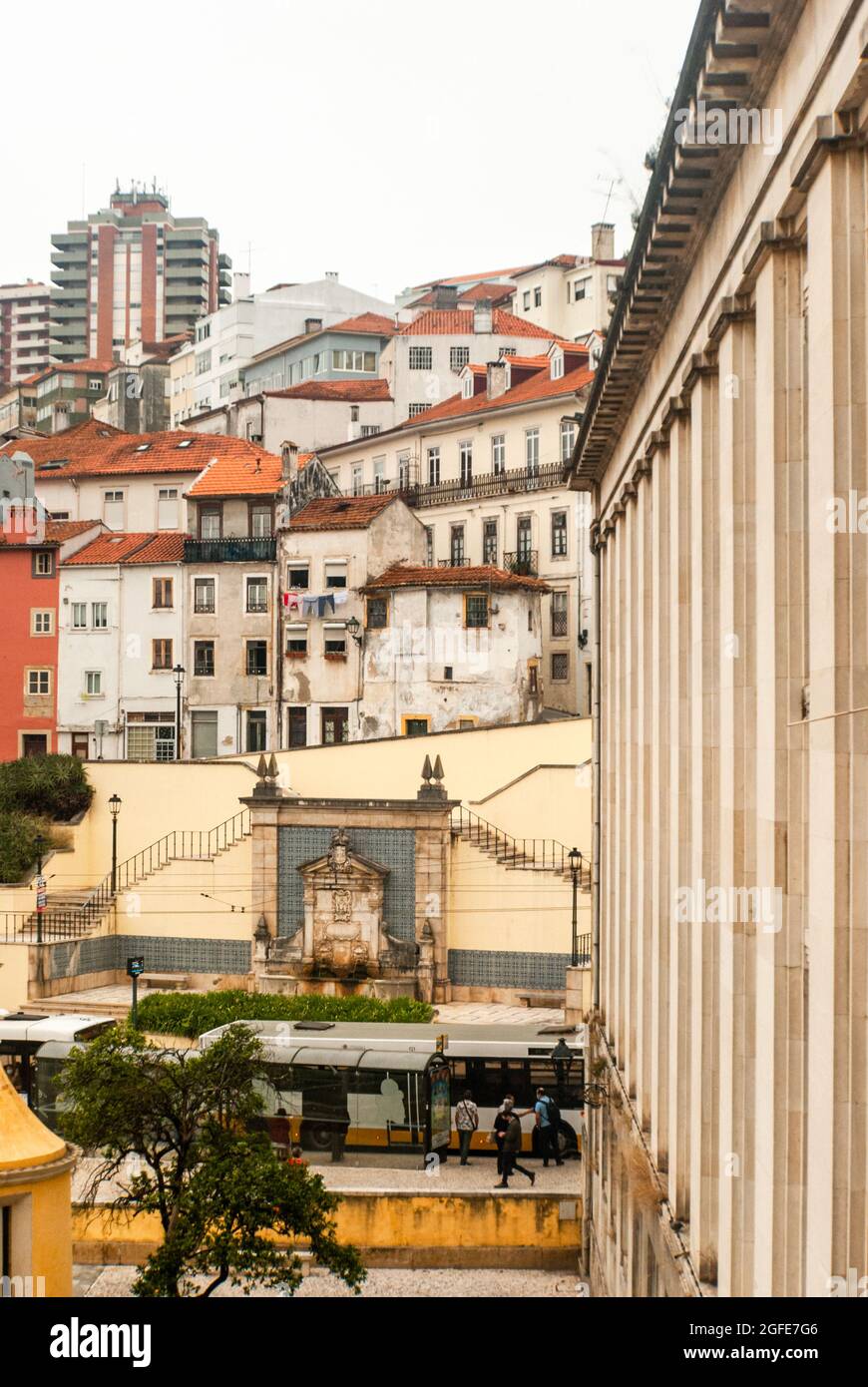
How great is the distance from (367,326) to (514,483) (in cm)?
2629

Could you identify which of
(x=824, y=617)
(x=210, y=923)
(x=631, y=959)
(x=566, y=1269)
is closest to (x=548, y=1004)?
(x=210, y=923)

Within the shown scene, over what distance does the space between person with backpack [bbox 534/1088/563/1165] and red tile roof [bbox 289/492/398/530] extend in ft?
97.5

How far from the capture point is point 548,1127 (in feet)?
94.2

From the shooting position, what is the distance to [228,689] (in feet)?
189

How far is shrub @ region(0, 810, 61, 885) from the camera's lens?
150 ft

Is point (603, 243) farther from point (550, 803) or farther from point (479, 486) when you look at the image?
point (550, 803)

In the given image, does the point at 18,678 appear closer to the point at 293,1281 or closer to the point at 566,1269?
the point at 566,1269

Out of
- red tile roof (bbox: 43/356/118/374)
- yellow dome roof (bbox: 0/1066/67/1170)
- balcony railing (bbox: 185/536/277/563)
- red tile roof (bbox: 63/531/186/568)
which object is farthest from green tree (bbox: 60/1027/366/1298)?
red tile roof (bbox: 43/356/118/374)

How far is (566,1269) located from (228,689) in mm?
34841

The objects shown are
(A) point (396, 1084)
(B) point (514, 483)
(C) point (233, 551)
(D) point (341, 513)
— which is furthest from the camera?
(B) point (514, 483)

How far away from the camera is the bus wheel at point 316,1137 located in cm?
2986

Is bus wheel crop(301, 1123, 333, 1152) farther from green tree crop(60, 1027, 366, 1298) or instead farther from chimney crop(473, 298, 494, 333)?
chimney crop(473, 298, 494, 333)

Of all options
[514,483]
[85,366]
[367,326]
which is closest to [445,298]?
[367,326]

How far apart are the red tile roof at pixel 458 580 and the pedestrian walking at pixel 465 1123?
2592 cm
